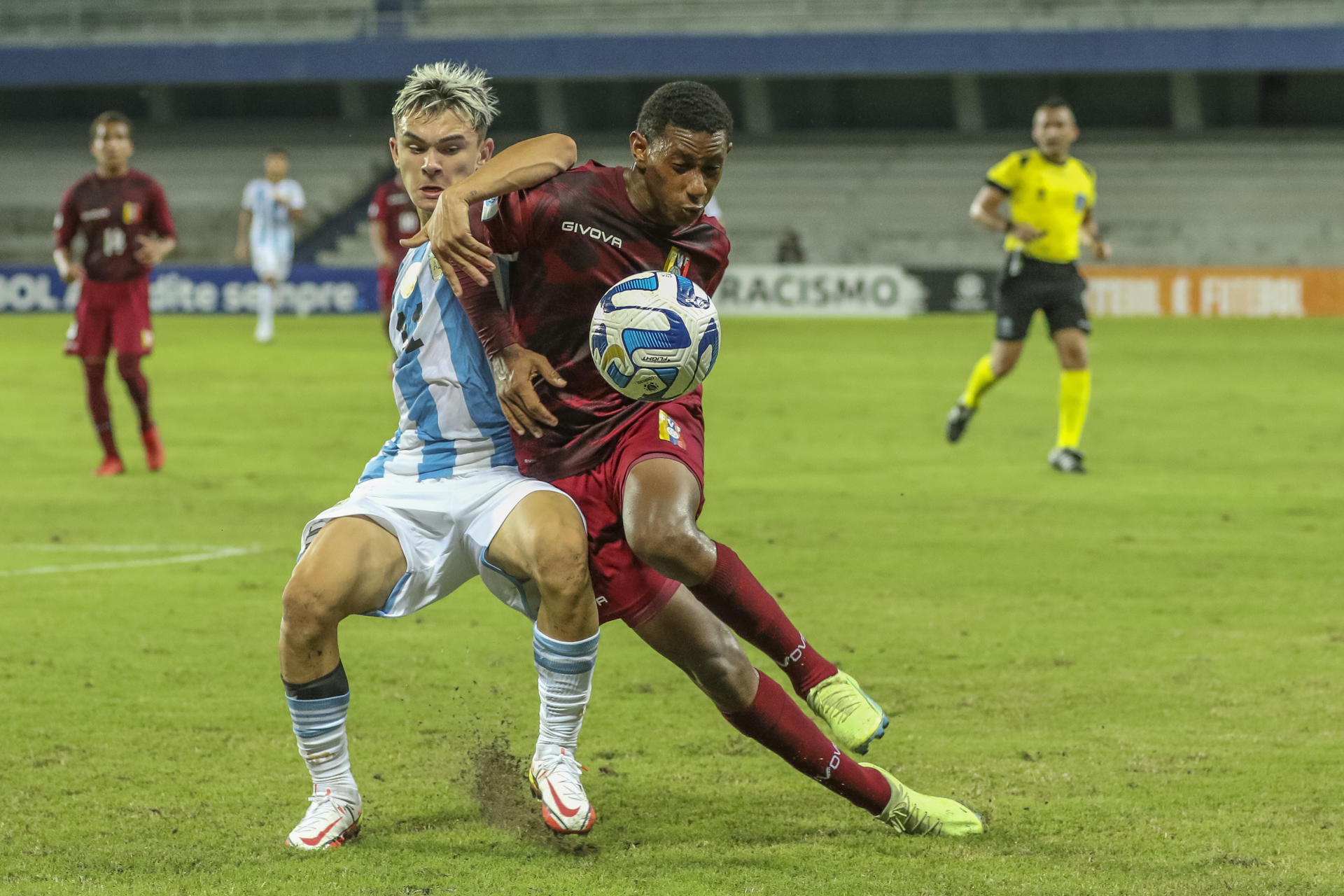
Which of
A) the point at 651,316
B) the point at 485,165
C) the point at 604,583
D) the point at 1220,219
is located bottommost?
the point at 1220,219

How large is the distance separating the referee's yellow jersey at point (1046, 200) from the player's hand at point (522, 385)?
784 cm

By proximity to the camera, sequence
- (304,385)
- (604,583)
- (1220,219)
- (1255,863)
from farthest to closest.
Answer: (1220,219), (304,385), (604,583), (1255,863)

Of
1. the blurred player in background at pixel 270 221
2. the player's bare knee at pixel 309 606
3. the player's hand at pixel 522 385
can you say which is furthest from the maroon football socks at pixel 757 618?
the blurred player in background at pixel 270 221

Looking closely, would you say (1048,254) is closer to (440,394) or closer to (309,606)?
(440,394)

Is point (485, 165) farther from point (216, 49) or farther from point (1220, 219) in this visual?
point (216, 49)

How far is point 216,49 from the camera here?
3794 centimetres

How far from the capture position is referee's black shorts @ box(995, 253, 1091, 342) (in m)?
11.3

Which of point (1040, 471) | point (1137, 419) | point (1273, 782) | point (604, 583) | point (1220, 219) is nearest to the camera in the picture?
point (604, 583)

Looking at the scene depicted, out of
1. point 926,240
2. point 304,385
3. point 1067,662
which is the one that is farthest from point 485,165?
point 926,240

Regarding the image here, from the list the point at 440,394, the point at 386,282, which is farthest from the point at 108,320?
the point at 440,394

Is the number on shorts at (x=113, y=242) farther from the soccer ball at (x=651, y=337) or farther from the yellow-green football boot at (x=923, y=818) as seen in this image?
the yellow-green football boot at (x=923, y=818)

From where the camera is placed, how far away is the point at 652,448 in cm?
412

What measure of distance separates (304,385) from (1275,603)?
1142 centimetres

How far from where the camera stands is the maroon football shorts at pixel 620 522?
4055 mm
